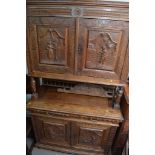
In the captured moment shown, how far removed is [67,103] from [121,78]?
601 millimetres

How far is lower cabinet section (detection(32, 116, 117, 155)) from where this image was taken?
148 cm

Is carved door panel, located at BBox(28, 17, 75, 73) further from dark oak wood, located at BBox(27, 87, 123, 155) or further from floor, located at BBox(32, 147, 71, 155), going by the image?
floor, located at BBox(32, 147, 71, 155)

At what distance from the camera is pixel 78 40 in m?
1.18

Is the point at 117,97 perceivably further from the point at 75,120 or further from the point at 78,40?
the point at 78,40

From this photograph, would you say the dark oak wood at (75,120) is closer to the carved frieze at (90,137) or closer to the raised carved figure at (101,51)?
the carved frieze at (90,137)

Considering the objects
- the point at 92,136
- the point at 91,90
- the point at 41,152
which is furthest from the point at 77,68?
the point at 41,152

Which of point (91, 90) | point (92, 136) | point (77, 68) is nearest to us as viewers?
point (77, 68)

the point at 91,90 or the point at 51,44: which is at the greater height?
the point at 51,44

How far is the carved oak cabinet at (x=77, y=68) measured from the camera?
1.11m

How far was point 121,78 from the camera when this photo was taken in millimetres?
1256

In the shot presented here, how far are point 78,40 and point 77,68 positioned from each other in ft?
0.80
